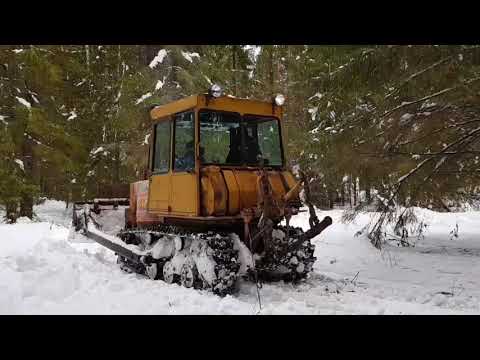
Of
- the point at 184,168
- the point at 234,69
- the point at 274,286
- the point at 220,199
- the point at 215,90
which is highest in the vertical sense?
the point at 234,69

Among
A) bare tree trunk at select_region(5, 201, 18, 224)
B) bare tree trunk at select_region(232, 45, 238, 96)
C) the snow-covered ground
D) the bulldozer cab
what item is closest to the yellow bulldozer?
the bulldozer cab

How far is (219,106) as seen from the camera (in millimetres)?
7102

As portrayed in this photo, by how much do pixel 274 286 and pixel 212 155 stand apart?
2.12 meters

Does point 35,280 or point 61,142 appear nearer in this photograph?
point 35,280

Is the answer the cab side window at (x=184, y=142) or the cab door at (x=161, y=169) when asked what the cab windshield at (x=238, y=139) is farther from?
the cab door at (x=161, y=169)

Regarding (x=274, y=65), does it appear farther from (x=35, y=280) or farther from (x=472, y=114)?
(x=35, y=280)

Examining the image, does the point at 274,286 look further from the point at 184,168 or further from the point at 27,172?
the point at 27,172

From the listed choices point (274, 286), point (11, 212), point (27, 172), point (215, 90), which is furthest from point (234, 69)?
point (274, 286)

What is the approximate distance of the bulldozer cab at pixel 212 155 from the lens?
22.2 feet

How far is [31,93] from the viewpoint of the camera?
1778 cm

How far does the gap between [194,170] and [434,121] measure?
4.25m

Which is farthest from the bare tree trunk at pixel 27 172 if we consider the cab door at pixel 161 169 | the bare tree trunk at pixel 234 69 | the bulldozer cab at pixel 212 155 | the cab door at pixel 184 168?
the cab door at pixel 184 168

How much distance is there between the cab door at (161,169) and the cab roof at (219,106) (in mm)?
173
